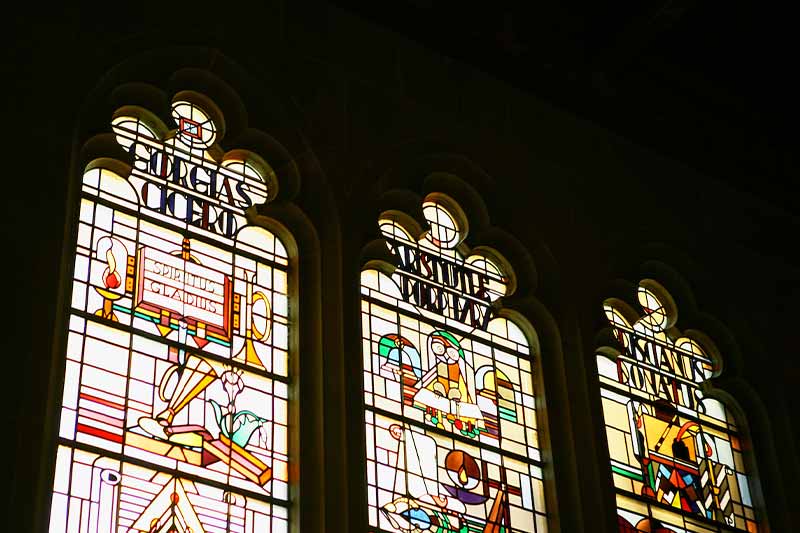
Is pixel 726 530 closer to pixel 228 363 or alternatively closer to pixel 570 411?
pixel 570 411

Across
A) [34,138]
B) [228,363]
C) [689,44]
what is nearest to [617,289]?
[689,44]

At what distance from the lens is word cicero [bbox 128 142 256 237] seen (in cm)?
928

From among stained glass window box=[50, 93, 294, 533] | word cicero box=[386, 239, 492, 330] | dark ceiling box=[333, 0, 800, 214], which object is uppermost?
dark ceiling box=[333, 0, 800, 214]

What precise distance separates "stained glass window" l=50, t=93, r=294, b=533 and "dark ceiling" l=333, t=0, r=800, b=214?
2145 millimetres

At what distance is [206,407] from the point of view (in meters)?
8.63

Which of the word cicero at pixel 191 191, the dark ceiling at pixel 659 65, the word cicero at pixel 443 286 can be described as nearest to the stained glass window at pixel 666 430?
the word cicero at pixel 443 286

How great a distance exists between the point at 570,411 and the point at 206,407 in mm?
2526

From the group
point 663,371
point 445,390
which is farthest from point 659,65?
point 445,390

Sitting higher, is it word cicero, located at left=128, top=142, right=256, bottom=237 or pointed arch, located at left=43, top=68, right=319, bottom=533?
word cicero, located at left=128, top=142, right=256, bottom=237

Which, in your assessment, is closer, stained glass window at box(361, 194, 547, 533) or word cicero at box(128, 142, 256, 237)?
stained glass window at box(361, 194, 547, 533)

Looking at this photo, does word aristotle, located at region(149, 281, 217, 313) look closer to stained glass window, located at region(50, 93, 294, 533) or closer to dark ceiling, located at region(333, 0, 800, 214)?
stained glass window, located at region(50, 93, 294, 533)

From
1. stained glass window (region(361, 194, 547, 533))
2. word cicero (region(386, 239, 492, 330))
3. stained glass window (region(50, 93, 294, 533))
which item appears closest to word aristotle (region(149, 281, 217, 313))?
stained glass window (region(50, 93, 294, 533))

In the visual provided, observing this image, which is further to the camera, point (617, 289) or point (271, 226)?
point (617, 289)

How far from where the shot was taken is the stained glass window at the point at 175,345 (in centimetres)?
812
